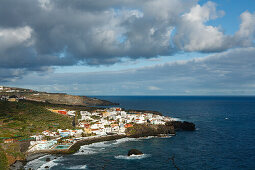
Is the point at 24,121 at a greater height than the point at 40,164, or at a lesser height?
greater

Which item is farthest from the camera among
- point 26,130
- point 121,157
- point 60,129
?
point 60,129

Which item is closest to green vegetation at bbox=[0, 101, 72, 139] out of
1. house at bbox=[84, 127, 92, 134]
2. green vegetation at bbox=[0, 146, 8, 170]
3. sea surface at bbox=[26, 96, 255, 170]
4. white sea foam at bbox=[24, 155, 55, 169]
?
house at bbox=[84, 127, 92, 134]

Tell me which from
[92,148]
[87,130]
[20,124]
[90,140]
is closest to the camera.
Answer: [92,148]

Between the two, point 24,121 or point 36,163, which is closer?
point 36,163

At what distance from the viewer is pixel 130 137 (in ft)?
293

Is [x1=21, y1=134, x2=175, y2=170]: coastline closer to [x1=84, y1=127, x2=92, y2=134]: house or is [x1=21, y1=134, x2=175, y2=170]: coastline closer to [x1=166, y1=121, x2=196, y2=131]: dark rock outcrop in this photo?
[x1=84, y1=127, x2=92, y2=134]: house

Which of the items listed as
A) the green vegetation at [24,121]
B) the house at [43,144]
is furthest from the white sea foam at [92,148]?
the green vegetation at [24,121]

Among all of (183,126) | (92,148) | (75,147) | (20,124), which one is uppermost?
(20,124)

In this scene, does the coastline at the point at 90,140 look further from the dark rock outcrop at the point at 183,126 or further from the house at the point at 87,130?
the house at the point at 87,130

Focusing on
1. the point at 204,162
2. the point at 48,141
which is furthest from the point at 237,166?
the point at 48,141

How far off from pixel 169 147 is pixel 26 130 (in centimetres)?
5515

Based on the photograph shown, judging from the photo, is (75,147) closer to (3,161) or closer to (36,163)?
(36,163)

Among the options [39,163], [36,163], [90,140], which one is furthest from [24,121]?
[39,163]

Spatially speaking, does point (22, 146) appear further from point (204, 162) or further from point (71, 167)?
point (204, 162)
